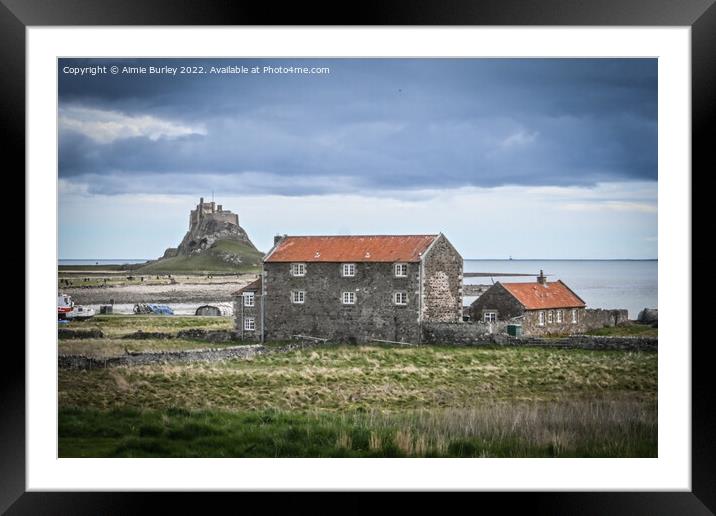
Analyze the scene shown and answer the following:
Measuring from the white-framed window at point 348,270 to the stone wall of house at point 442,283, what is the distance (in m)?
1.69

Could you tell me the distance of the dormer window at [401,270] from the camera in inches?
643

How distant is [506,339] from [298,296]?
16.4 feet

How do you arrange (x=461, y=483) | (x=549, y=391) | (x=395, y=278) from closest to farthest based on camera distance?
(x=461, y=483)
(x=549, y=391)
(x=395, y=278)

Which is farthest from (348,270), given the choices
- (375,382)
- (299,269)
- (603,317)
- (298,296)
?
(603,317)

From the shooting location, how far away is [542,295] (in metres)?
16.6

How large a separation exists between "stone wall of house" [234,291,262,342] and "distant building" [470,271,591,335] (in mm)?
5166

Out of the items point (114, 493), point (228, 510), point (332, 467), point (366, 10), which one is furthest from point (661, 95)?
point (114, 493)

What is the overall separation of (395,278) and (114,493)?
9.37m

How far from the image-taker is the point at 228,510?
7895 millimetres

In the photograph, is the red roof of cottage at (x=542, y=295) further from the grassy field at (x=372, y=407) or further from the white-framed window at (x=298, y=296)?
the white-framed window at (x=298, y=296)

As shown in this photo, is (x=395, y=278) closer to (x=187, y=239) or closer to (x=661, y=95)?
(x=187, y=239)

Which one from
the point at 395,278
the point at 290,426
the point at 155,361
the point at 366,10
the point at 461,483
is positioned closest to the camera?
the point at 366,10

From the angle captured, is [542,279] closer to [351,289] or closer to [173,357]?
[351,289]

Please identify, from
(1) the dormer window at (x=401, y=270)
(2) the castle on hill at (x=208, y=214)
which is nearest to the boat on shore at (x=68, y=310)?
(2) the castle on hill at (x=208, y=214)
